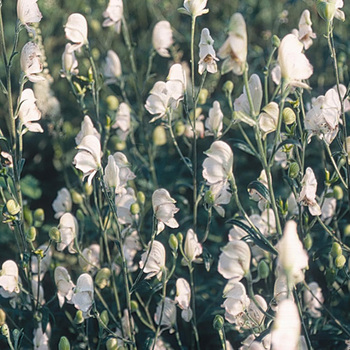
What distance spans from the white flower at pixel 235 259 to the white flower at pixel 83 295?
1.30 feet

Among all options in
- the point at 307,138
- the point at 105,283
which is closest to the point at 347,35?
the point at 307,138

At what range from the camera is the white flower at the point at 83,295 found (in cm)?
172

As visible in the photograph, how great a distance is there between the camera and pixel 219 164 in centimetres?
159

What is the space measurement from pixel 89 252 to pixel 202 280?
49 cm

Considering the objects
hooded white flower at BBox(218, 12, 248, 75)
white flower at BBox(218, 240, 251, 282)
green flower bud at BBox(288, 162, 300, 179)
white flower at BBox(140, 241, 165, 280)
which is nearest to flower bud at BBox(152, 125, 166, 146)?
white flower at BBox(140, 241, 165, 280)

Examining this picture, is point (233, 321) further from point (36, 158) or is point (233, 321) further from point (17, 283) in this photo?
point (36, 158)

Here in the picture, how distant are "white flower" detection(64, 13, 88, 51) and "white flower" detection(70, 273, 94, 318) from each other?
743mm

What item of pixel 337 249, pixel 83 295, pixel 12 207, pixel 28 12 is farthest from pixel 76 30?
pixel 337 249

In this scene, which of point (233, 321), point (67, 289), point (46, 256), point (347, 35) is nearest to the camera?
point (233, 321)

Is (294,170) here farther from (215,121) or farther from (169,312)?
(169,312)

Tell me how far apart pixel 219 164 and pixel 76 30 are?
75 cm

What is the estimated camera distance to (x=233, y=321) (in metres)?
1.69

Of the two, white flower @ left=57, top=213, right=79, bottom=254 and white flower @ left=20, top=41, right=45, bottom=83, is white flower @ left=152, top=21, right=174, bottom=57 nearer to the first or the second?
white flower @ left=20, top=41, right=45, bottom=83

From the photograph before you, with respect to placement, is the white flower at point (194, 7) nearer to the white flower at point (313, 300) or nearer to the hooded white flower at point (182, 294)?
the hooded white flower at point (182, 294)
